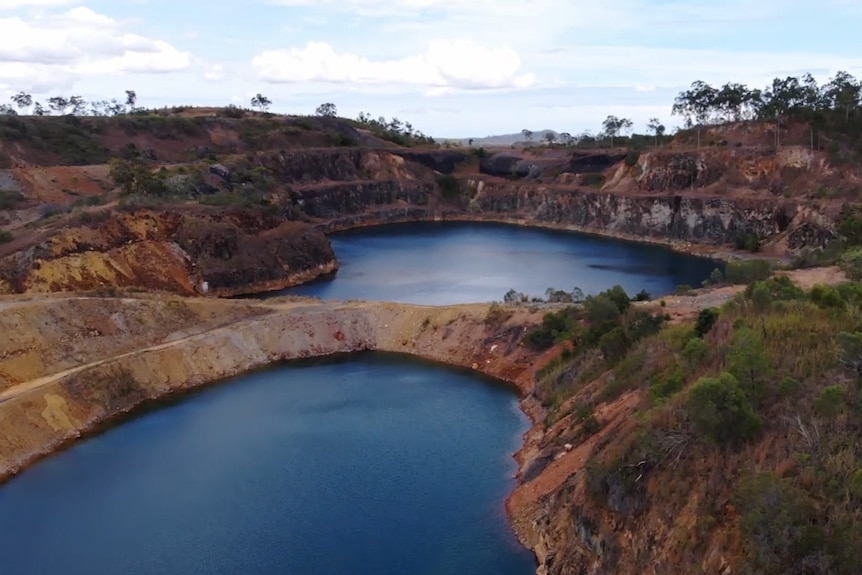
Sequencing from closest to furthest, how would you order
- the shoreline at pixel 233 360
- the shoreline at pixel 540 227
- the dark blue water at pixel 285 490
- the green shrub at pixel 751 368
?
the green shrub at pixel 751 368
the dark blue water at pixel 285 490
the shoreline at pixel 233 360
the shoreline at pixel 540 227

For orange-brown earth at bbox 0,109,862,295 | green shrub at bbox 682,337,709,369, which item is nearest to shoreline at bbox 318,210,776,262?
orange-brown earth at bbox 0,109,862,295

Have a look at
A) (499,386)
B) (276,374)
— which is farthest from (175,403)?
(499,386)

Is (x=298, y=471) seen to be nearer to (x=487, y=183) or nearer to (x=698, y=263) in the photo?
(x=698, y=263)

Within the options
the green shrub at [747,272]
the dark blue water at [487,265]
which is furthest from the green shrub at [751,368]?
the dark blue water at [487,265]

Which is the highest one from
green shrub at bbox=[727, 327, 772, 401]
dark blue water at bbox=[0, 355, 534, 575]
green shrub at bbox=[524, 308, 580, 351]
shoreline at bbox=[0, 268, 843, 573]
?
green shrub at bbox=[727, 327, 772, 401]

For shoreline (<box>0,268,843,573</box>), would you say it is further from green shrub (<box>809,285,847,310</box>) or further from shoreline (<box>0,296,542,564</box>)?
green shrub (<box>809,285,847,310</box>)

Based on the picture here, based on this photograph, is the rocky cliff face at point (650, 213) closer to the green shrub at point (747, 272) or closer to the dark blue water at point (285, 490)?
the green shrub at point (747, 272)
